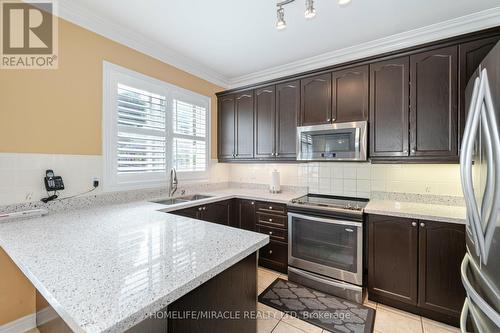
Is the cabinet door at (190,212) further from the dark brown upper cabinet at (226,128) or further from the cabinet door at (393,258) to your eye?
the cabinet door at (393,258)

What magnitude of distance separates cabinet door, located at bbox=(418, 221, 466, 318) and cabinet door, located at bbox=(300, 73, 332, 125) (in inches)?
57.9

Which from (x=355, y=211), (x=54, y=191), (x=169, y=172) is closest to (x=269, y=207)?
(x=355, y=211)

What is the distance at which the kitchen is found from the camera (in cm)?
112

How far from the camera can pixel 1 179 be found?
65.1 inches

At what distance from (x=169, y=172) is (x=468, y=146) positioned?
279cm

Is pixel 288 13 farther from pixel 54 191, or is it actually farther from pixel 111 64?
pixel 54 191

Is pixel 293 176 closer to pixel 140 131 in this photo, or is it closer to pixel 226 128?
pixel 226 128

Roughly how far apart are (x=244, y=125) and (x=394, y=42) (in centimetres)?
203

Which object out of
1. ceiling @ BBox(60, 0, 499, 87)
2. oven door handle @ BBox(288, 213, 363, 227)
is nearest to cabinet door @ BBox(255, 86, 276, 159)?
ceiling @ BBox(60, 0, 499, 87)

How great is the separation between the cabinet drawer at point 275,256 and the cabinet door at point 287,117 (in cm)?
113

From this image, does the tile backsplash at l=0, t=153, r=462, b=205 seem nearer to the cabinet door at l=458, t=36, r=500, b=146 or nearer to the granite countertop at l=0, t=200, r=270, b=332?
the granite countertop at l=0, t=200, r=270, b=332

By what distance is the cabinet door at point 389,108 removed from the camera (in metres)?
2.19

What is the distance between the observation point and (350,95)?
2467mm

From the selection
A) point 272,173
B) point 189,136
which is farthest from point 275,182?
point 189,136
